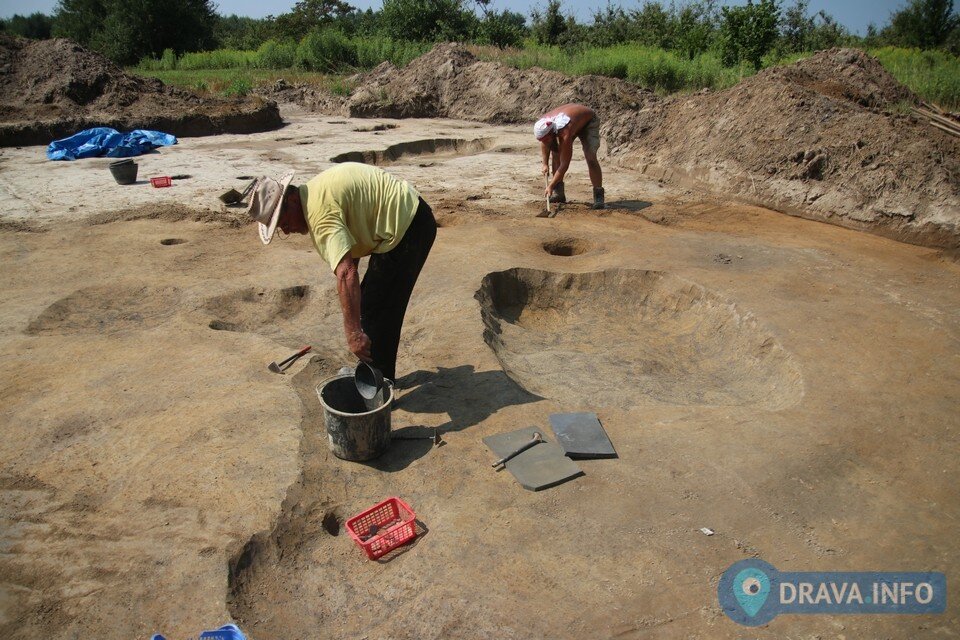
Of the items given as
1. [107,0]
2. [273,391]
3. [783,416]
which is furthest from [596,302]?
[107,0]

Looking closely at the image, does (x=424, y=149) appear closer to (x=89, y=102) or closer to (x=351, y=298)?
(x=89, y=102)

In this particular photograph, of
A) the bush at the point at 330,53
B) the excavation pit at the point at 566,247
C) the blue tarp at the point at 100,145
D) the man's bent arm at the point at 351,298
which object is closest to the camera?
the man's bent arm at the point at 351,298

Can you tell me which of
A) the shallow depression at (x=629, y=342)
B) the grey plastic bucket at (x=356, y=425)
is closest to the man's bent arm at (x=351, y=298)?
the grey plastic bucket at (x=356, y=425)

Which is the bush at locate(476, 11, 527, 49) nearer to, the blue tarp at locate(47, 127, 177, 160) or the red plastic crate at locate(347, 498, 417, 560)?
the blue tarp at locate(47, 127, 177, 160)

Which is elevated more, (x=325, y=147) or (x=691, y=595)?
(x=325, y=147)

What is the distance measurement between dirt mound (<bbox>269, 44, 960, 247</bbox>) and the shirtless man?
2.36m

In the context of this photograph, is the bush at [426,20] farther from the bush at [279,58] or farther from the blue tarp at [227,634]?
the blue tarp at [227,634]

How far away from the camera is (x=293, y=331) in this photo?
5.31 metres

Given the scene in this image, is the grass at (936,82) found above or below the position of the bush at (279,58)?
below

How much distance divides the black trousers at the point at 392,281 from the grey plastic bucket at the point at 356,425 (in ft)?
1.30

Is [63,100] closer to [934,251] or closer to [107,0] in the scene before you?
[934,251]

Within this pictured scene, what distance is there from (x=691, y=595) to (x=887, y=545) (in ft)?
3.31

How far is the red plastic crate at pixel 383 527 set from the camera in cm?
288

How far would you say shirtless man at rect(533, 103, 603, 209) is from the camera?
7875 mm
